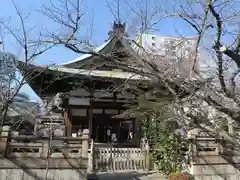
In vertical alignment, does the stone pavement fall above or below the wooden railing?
below

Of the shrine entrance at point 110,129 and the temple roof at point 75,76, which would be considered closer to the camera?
the temple roof at point 75,76

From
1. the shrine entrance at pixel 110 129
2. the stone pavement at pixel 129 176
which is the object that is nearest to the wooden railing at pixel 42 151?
the stone pavement at pixel 129 176

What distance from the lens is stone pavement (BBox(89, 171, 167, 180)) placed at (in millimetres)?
11225

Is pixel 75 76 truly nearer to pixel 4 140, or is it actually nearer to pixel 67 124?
pixel 67 124

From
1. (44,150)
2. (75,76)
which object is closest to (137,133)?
(75,76)

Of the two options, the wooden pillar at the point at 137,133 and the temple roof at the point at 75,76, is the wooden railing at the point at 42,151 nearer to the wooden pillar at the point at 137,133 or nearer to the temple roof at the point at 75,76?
the temple roof at the point at 75,76

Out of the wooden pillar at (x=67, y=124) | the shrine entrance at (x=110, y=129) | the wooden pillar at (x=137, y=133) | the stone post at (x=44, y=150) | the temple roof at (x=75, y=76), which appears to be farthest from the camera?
the shrine entrance at (x=110, y=129)

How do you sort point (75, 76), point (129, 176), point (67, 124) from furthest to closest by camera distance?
point (67, 124) → point (75, 76) → point (129, 176)

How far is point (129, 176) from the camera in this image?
11562 mm

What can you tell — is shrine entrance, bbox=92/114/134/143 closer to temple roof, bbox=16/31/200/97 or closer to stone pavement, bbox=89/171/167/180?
temple roof, bbox=16/31/200/97

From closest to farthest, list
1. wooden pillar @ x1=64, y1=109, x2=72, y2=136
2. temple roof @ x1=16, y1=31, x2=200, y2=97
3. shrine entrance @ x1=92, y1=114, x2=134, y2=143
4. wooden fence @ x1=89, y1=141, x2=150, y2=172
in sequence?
wooden fence @ x1=89, y1=141, x2=150, y2=172 < temple roof @ x1=16, y1=31, x2=200, y2=97 < wooden pillar @ x1=64, y1=109, x2=72, y2=136 < shrine entrance @ x1=92, y1=114, x2=134, y2=143

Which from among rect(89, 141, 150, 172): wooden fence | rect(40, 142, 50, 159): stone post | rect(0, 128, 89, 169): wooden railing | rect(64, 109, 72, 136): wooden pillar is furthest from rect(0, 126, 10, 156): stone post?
rect(64, 109, 72, 136): wooden pillar

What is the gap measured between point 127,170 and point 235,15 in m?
8.36

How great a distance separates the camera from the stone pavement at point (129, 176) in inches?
442
